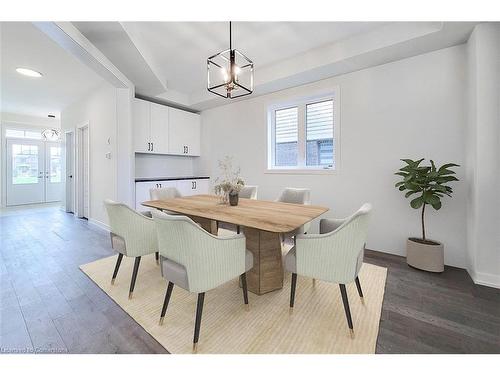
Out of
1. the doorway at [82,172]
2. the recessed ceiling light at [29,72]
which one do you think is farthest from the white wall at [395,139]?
the doorway at [82,172]

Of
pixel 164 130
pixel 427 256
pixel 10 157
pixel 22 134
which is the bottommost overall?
pixel 427 256

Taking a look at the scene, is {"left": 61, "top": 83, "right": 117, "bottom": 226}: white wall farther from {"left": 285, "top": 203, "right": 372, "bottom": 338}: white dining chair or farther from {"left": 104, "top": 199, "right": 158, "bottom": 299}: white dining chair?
{"left": 285, "top": 203, "right": 372, "bottom": 338}: white dining chair

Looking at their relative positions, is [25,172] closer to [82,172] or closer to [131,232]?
[82,172]

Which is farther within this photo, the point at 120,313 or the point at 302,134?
the point at 302,134

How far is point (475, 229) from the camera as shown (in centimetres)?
218

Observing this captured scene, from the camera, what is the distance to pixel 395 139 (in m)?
2.84

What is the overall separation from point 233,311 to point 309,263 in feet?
2.45

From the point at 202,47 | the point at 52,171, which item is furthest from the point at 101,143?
the point at 52,171

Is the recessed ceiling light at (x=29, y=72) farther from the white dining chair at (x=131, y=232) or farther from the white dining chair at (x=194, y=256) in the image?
the white dining chair at (x=194, y=256)

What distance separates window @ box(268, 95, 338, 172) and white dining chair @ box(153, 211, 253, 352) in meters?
2.55

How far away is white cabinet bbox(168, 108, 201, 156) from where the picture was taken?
478 centimetres

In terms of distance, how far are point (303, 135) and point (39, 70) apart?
447 centimetres
